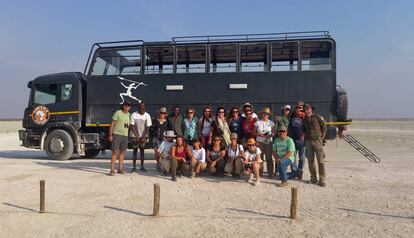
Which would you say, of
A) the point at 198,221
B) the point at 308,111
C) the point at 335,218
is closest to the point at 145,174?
the point at 198,221

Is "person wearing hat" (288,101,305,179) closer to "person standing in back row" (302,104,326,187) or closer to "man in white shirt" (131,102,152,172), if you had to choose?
"person standing in back row" (302,104,326,187)

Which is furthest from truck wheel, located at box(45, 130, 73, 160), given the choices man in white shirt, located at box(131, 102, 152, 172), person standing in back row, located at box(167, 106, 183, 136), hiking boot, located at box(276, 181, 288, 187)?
hiking boot, located at box(276, 181, 288, 187)

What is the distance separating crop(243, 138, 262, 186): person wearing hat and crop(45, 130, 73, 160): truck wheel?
7161 millimetres

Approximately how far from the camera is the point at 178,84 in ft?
41.0

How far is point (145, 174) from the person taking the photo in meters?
9.73

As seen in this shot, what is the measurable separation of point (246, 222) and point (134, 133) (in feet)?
15.5

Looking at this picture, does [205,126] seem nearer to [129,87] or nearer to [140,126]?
[140,126]

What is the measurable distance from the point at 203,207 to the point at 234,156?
210 cm

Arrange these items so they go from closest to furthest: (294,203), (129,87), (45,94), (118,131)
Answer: (294,203)
(118,131)
(129,87)
(45,94)

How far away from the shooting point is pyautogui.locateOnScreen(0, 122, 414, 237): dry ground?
5.81 m

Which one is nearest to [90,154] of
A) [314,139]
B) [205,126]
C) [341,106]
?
[205,126]

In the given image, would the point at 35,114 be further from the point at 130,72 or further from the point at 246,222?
the point at 246,222

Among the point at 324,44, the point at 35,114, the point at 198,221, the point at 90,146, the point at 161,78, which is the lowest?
the point at 198,221

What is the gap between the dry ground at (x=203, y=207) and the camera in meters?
5.81
